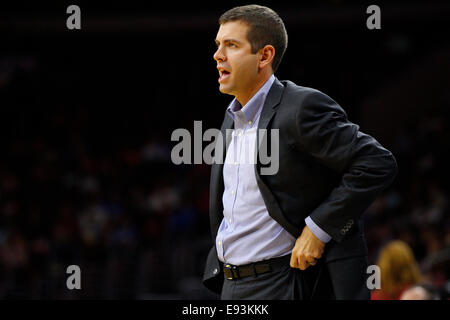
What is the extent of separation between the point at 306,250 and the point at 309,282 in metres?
0.16

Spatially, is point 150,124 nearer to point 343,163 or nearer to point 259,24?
point 259,24

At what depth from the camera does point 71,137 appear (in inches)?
364

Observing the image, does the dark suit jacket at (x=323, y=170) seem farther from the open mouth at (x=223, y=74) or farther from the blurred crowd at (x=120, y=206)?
the blurred crowd at (x=120, y=206)

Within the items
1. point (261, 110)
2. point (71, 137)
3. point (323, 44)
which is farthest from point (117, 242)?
point (261, 110)

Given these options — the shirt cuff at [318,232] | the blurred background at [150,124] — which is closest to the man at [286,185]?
the shirt cuff at [318,232]

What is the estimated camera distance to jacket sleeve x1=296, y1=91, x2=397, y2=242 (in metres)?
1.90

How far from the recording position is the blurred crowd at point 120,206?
22.7 ft

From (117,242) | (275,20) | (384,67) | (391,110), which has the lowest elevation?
(117,242)

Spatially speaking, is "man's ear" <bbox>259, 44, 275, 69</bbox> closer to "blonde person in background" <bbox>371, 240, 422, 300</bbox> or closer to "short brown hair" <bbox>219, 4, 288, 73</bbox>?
"short brown hair" <bbox>219, 4, 288, 73</bbox>

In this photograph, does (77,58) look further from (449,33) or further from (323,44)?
(449,33)

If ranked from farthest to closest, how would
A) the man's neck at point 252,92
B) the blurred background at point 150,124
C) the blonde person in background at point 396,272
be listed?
1. the blurred background at point 150,124
2. the blonde person in background at point 396,272
3. the man's neck at point 252,92

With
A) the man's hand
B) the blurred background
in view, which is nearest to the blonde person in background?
the blurred background

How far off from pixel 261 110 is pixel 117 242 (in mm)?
5794
